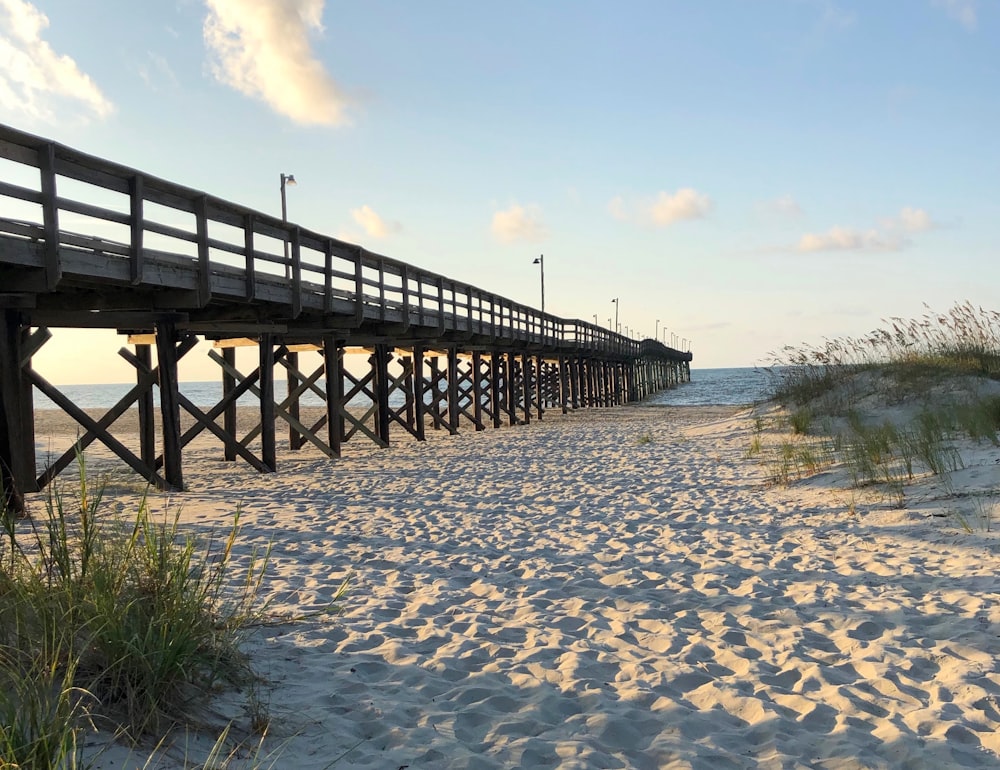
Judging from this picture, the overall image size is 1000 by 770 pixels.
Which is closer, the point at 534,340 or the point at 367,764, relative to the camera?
the point at 367,764

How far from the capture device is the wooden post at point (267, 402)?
11.8 m

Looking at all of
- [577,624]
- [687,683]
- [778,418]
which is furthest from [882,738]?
[778,418]

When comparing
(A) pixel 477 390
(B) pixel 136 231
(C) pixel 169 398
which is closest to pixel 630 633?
(B) pixel 136 231

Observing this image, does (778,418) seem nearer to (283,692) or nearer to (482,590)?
(482,590)

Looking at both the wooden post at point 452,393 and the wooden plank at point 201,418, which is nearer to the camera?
the wooden plank at point 201,418

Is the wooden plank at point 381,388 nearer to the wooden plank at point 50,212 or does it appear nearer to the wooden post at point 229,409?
the wooden post at point 229,409

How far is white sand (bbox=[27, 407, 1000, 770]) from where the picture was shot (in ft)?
9.85

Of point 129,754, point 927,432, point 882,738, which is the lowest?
point 882,738

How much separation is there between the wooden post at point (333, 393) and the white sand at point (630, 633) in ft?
17.5

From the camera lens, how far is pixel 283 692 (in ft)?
10.8

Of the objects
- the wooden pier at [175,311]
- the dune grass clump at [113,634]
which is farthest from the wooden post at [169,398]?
the dune grass clump at [113,634]

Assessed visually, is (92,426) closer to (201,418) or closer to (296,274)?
(201,418)

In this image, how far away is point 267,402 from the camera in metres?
12.0

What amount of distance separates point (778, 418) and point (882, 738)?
14.1 m
